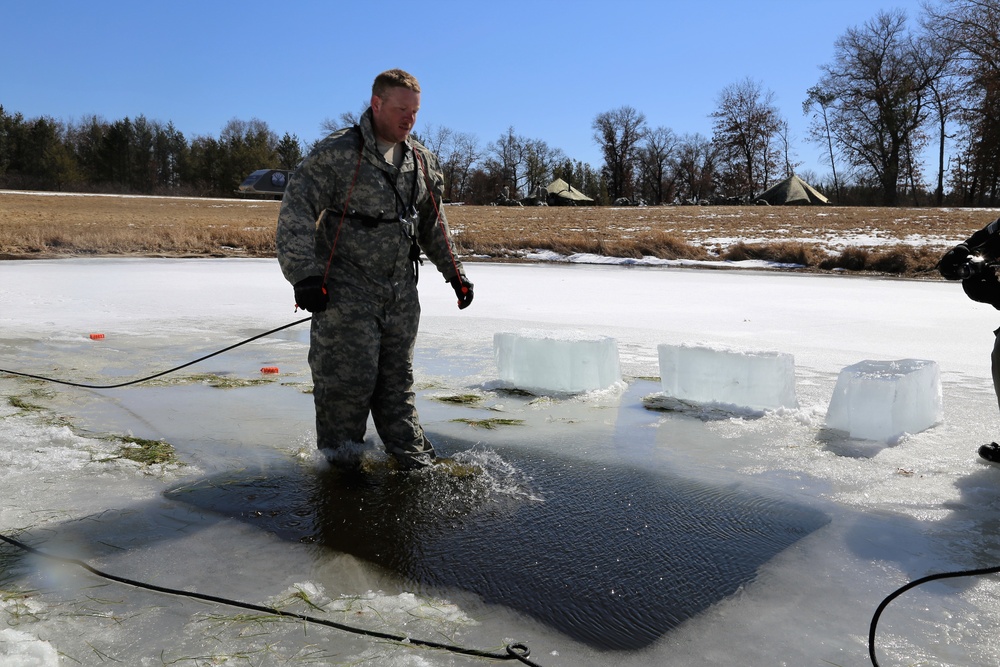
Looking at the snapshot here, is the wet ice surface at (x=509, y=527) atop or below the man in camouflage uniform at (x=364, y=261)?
below

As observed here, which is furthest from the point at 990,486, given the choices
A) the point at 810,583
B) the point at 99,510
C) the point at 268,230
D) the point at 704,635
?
the point at 268,230

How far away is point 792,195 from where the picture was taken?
146 feet

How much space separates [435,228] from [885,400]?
252cm

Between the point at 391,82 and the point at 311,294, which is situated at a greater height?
the point at 391,82

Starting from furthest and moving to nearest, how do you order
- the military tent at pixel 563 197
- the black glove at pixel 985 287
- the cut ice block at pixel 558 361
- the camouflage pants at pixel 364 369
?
the military tent at pixel 563 197, the cut ice block at pixel 558 361, the black glove at pixel 985 287, the camouflage pants at pixel 364 369

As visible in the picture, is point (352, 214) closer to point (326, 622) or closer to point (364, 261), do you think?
point (364, 261)

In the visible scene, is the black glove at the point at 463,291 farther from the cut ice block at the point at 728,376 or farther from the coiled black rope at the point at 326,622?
the coiled black rope at the point at 326,622

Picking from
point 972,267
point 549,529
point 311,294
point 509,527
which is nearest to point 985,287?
point 972,267

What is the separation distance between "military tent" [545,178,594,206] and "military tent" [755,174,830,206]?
1468 centimetres

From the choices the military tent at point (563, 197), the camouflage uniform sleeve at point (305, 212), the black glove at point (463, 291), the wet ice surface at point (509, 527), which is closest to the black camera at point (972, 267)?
the wet ice surface at point (509, 527)

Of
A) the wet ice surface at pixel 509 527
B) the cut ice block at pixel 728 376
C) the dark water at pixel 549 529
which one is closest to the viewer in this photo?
the wet ice surface at pixel 509 527

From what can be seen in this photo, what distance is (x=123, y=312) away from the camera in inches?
367

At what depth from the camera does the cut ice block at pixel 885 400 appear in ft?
14.0

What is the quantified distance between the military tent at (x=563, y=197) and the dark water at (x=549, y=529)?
54.0 m
